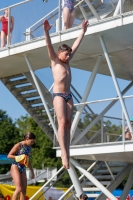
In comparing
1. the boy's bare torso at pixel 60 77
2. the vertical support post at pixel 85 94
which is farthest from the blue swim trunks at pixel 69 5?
the boy's bare torso at pixel 60 77

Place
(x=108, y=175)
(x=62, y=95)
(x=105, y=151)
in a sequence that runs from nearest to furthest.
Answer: (x=62, y=95) < (x=105, y=151) < (x=108, y=175)

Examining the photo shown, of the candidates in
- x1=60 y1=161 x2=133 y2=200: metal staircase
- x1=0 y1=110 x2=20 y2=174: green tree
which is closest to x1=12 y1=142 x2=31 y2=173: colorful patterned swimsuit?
x1=60 y1=161 x2=133 y2=200: metal staircase

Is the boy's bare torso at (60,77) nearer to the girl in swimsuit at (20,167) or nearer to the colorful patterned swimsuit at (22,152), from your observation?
the girl in swimsuit at (20,167)

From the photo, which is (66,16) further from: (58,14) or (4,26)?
(4,26)

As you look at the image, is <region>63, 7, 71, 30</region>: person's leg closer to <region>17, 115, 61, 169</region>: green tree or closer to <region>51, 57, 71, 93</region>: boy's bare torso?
<region>51, 57, 71, 93</region>: boy's bare torso

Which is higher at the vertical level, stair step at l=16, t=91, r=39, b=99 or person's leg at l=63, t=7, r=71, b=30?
person's leg at l=63, t=7, r=71, b=30

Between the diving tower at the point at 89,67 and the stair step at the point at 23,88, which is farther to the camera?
the stair step at the point at 23,88

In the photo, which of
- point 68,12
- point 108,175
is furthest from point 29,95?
point 68,12

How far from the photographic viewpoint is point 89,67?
73.5 feet

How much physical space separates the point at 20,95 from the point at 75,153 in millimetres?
5285

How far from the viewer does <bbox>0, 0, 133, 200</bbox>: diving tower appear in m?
18.2

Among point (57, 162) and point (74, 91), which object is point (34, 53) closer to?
point (74, 91)

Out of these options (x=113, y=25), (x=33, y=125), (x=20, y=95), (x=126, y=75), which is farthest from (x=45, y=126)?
(x=33, y=125)

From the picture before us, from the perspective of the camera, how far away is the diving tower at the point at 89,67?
1819cm
